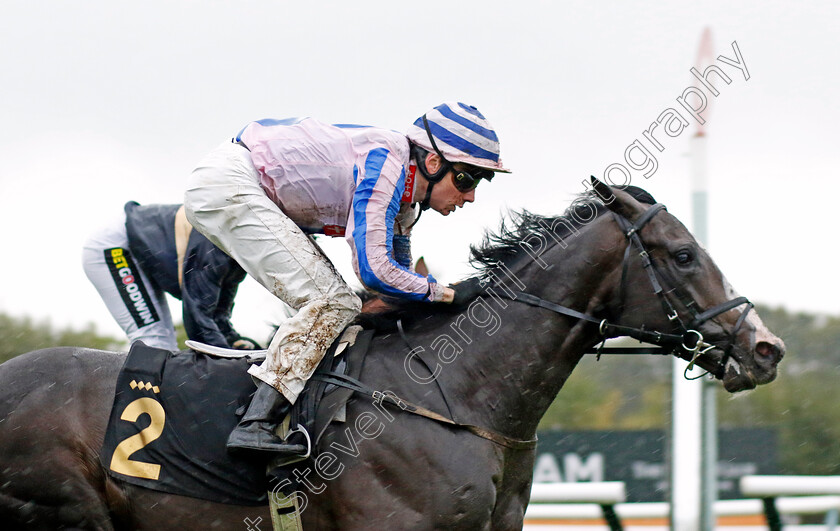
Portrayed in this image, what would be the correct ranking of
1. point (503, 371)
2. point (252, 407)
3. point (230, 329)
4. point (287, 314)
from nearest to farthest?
point (252, 407), point (503, 371), point (287, 314), point (230, 329)

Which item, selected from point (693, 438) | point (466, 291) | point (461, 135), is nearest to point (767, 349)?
point (466, 291)

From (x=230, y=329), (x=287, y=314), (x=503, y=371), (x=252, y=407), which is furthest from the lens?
(x=230, y=329)

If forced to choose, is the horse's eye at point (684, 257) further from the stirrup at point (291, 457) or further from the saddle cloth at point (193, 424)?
the stirrup at point (291, 457)

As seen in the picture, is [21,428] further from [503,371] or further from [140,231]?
[503,371]

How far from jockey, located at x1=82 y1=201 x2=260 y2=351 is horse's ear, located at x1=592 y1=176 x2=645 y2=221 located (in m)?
2.09

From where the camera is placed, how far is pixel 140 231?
4762 mm

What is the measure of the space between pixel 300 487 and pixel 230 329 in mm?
1596

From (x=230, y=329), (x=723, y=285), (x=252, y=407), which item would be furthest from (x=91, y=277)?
(x=723, y=285)

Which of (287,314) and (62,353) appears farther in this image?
(287,314)

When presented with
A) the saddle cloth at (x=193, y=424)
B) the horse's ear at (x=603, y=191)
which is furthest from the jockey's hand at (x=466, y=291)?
the horse's ear at (x=603, y=191)

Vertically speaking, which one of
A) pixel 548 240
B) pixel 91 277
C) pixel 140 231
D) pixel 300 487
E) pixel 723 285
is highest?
pixel 723 285

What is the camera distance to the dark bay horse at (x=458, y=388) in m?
3.23

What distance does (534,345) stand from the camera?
3.45 m

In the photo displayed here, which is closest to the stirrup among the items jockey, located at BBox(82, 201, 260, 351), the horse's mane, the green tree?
the horse's mane
